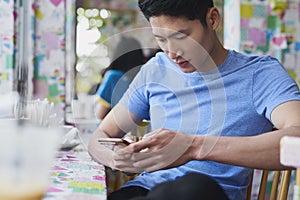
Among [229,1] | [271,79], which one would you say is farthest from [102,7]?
[271,79]

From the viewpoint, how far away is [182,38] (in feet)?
4.37

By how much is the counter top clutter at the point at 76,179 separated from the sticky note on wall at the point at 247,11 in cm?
198

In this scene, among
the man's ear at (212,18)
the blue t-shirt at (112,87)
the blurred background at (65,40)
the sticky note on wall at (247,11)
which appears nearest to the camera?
the man's ear at (212,18)

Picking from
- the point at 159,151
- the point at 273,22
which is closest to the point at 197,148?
the point at 159,151

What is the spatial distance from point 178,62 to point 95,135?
39cm

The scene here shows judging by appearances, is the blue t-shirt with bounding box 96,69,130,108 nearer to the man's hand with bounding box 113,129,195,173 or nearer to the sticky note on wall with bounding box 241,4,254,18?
the man's hand with bounding box 113,129,195,173

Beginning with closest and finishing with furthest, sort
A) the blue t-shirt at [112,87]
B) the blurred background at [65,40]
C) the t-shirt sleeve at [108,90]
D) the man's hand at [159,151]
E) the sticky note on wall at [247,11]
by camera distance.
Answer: the man's hand at [159,151], the blue t-shirt at [112,87], the t-shirt sleeve at [108,90], the blurred background at [65,40], the sticky note on wall at [247,11]

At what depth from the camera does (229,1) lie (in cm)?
339

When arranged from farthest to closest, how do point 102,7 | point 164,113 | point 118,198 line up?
1. point 102,7
2. point 164,113
3. point 118,198

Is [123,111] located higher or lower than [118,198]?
higher

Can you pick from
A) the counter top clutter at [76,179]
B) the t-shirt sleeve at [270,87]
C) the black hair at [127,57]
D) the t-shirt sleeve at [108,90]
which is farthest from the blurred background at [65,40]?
the t-shirt sleeve at [270,87]

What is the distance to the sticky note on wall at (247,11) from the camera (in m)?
3.23

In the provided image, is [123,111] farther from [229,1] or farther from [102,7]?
[102,7]

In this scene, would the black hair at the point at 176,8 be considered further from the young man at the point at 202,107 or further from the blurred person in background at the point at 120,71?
the blurred person in background at the point at 120,71
